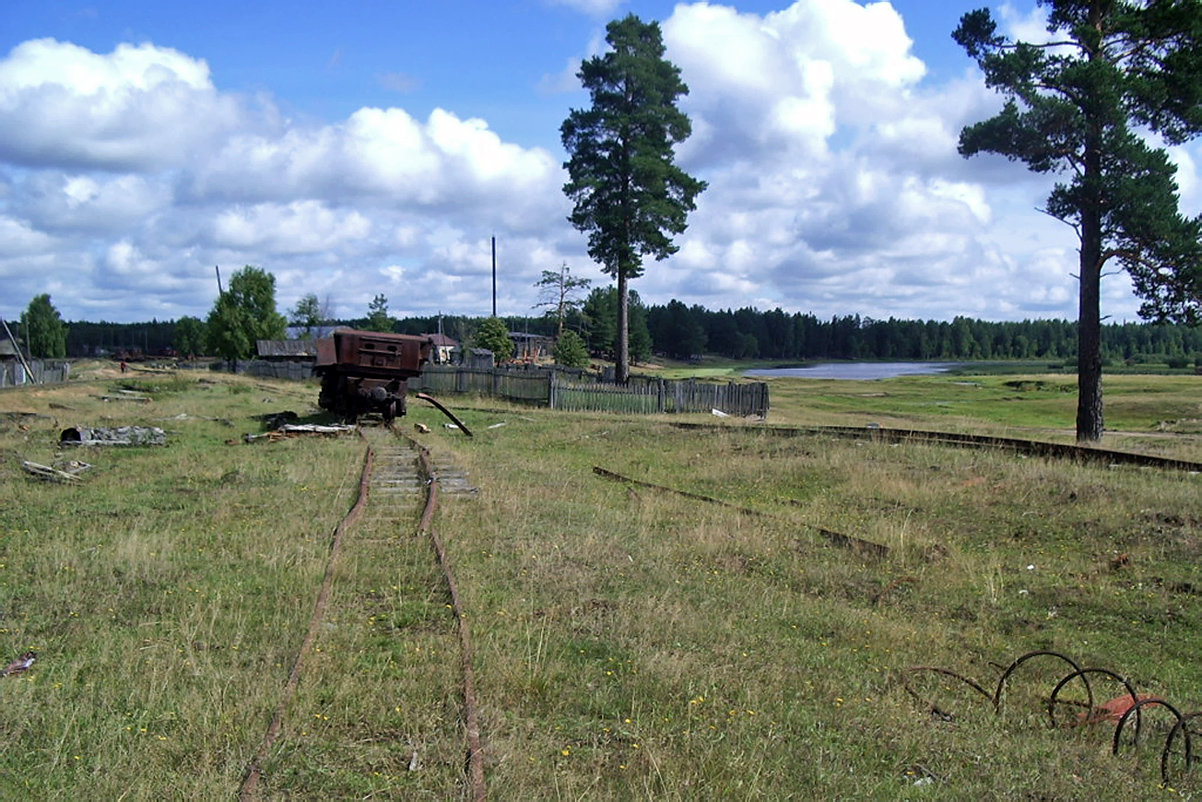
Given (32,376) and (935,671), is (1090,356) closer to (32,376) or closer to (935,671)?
(935,671)

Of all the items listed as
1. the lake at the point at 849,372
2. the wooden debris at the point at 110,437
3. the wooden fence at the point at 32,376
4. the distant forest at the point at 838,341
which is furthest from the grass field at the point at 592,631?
the distant forest at the point at 838,341

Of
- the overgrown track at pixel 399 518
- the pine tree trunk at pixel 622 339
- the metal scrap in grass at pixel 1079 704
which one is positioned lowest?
the metal scrap in grass at pixel 1079 704

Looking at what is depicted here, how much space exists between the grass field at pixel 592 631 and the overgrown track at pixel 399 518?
8 centimetres

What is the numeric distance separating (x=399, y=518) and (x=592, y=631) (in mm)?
4564

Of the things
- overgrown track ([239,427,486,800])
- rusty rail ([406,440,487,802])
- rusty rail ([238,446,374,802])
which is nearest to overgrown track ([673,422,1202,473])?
overgrown track ([239,427,486,800])

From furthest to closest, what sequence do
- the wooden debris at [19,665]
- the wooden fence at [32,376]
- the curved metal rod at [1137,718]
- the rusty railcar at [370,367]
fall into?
→ the wooden fence at [32,376] < the rusty railcar at [370,367] < the wooden debris at [19,665] < the curved metal rod at [1137,718]

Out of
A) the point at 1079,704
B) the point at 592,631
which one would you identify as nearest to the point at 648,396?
the point at 592,631

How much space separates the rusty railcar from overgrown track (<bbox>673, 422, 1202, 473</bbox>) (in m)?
7.33

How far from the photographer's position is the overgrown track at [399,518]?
4.20 meters

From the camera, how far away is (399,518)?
413 inches

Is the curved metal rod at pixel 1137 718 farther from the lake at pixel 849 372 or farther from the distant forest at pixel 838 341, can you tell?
the distant forest at pixel 838 341

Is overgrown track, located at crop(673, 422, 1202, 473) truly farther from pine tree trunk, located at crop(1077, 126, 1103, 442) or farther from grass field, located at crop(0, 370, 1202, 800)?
pine tree trunk, located at crop(1077, 126, 1103, 442)

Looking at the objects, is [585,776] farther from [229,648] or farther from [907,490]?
[907,490]

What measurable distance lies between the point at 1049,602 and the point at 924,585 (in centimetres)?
120
